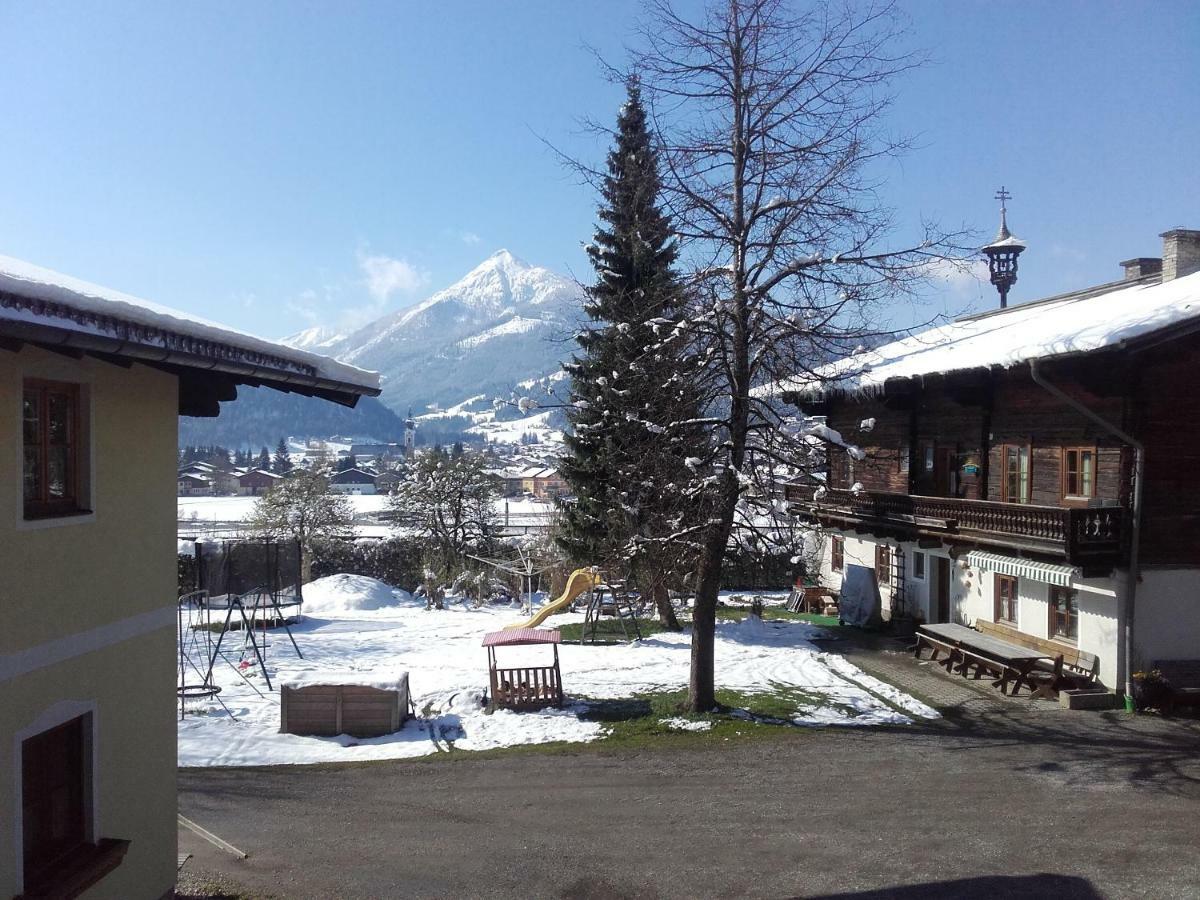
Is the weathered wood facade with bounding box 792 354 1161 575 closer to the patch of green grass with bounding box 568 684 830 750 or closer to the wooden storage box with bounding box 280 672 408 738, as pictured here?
the patch of green grass with bounding box 568 684 830 750

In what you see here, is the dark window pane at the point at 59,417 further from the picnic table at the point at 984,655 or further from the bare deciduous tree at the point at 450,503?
the bare deciduous tree at the point at 450,503

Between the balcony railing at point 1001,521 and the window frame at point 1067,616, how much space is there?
4.88 feet

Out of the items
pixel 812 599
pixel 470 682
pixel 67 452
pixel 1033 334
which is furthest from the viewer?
pixel 812 599

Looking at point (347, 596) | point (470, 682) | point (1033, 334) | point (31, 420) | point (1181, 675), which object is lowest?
point (347, 596)

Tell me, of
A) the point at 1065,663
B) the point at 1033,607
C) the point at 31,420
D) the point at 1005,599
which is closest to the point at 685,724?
the point at 1065,663

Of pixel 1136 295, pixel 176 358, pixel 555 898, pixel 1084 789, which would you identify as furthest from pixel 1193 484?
pixel 176 358

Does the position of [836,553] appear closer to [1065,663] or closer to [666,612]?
[666,612]

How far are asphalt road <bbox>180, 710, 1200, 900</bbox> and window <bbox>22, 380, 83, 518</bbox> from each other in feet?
15.5

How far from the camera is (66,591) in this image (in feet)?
19.0

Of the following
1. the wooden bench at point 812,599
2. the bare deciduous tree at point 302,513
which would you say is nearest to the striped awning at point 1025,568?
the wooden bench at point 812,599

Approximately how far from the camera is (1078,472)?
16.6 meters

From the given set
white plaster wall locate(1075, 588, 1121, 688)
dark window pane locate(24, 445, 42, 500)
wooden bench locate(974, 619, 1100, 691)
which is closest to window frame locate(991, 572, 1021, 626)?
wooden bench locate(974, 619, 1100, 691)

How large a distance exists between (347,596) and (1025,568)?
25573mm

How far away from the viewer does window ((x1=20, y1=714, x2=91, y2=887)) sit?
559 cm
